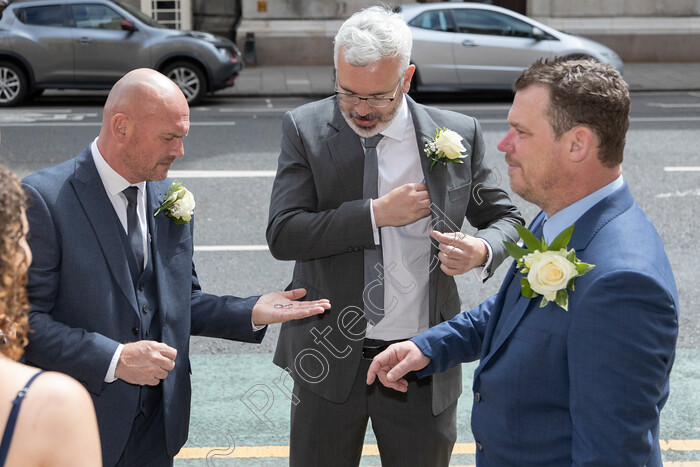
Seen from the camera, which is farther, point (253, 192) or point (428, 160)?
point (253, 192)

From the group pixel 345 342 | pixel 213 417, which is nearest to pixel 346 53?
pixel 345 342

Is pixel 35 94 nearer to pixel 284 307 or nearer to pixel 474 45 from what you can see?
pixel 474 45

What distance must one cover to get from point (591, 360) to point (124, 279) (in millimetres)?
1642

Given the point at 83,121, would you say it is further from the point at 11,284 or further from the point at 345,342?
the point at 11,284

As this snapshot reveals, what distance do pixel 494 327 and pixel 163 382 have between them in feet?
4.13

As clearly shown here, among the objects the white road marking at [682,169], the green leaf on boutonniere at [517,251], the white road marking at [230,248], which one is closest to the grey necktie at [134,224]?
the green leaf on boutonniere at [517,251]

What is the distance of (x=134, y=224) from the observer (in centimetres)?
328

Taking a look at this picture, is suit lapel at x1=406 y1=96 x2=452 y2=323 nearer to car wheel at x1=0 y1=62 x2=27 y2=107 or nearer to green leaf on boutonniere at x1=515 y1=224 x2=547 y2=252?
green leaf on boutonniere at x1=515 y1=224 x2=547 y2=252

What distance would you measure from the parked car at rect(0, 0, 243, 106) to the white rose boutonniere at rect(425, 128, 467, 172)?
41.3 feet

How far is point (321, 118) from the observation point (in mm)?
3584

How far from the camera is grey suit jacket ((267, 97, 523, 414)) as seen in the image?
3465 mm

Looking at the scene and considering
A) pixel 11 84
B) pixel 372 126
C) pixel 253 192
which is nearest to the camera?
pixel 372 126

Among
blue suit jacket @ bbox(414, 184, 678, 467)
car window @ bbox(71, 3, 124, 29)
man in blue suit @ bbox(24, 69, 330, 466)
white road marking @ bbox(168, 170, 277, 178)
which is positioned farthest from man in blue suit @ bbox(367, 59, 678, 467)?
car window @ bbox(71, 3, 124, 29)

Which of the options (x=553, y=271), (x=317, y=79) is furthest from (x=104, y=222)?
(x=317, y=79)
